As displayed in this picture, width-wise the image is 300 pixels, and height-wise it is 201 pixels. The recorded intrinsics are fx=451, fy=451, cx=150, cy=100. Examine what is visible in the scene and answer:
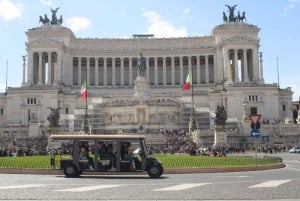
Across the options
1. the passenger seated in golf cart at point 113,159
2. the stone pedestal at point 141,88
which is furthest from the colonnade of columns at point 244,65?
the passenger seated in golf cart at point 113,159

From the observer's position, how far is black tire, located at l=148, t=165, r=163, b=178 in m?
29.3

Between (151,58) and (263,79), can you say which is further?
(151,58)

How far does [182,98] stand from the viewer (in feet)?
386

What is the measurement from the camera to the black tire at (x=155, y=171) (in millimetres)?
29297

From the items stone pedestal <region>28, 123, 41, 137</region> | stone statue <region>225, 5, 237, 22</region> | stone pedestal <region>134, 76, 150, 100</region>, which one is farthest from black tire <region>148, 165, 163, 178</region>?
stone statue <region>225, 5, 237, 22</region>

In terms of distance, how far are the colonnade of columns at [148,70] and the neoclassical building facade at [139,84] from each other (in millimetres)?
321

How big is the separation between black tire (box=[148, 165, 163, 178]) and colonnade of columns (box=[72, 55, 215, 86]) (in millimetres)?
113382

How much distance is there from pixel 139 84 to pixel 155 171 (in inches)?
3478

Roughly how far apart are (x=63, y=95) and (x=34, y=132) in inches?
1097

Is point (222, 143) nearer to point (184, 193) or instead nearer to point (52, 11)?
point (184, 193)

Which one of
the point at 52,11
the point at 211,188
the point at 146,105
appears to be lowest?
the point at 211,188

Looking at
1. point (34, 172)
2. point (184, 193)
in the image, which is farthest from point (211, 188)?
point (34, 172)

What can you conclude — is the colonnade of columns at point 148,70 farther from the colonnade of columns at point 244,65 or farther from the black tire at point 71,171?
the black tire at point 71,171

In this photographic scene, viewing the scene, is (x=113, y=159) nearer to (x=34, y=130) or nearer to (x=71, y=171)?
(x=71, y=171)
